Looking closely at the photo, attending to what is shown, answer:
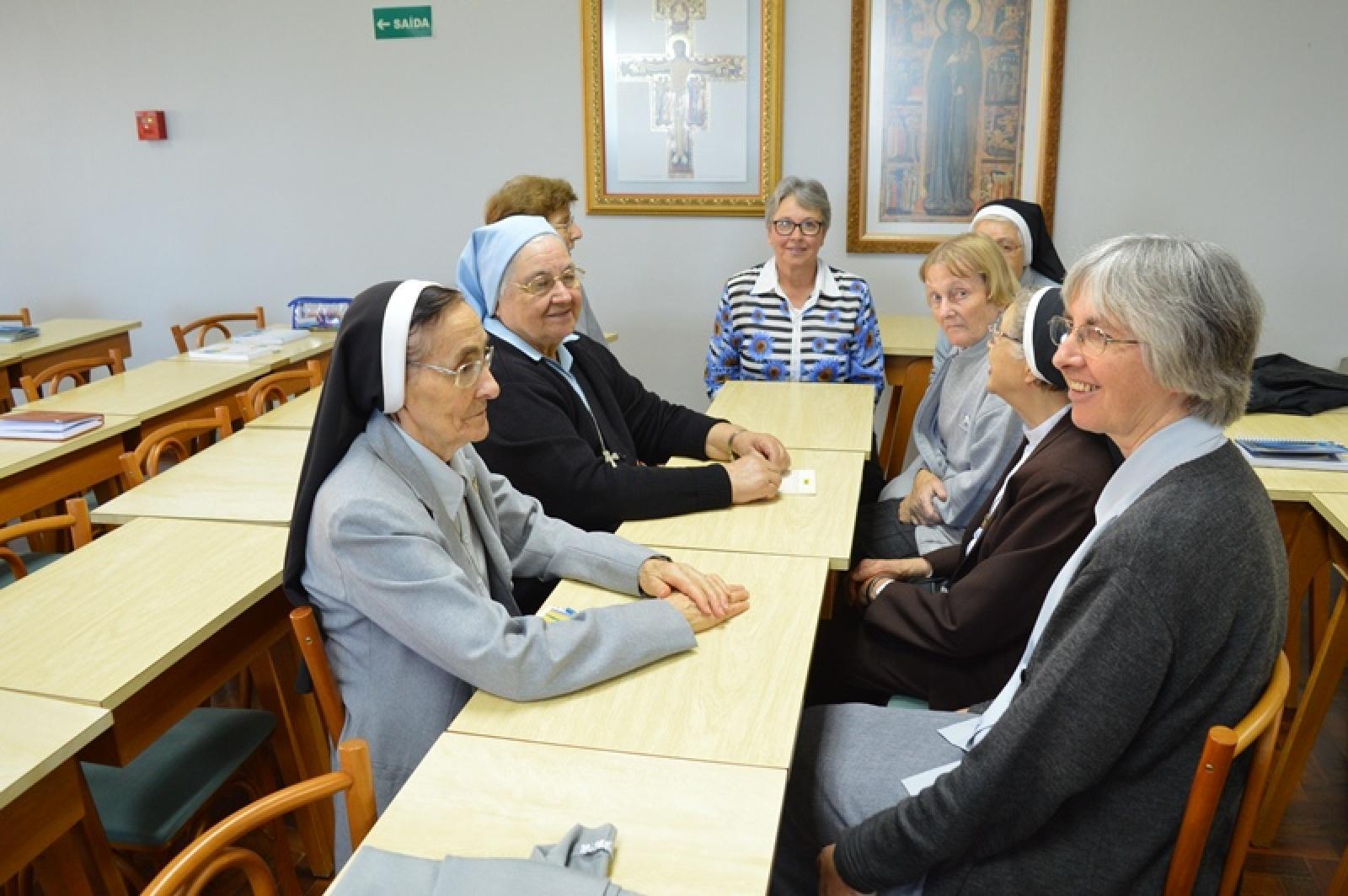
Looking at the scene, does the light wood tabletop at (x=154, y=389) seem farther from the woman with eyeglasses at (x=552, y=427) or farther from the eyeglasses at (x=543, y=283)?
the eyeglasses at (x=543, y=283)

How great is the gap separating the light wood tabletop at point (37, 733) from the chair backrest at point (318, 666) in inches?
13.0

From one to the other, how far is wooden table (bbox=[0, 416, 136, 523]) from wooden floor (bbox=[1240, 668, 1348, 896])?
333 cm

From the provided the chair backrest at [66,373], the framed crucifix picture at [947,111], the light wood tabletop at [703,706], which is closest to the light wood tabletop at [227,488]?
the chair backrest at [66,373]

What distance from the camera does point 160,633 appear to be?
6.45 ft

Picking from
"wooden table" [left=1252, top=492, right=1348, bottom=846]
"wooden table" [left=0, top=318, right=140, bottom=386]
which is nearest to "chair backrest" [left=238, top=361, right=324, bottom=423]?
"wooden table" [left=0, top=318, right=140, bottom=386]

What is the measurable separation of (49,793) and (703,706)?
101 centimetres

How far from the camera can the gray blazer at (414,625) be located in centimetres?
159

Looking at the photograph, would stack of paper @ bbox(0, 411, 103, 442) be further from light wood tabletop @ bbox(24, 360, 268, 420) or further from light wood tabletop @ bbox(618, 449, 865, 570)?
light wood tabletop @ bbox(618, 449, 865, 570)

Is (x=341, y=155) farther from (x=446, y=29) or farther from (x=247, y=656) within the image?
(x=247, y=656)

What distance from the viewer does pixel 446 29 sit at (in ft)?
16.9

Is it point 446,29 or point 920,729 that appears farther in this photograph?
point 446,29

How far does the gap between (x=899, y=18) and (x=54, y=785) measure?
431cm

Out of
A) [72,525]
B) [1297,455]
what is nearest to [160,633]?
[72,525]

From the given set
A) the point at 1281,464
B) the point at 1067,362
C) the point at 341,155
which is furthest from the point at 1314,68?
the point at 341,155
